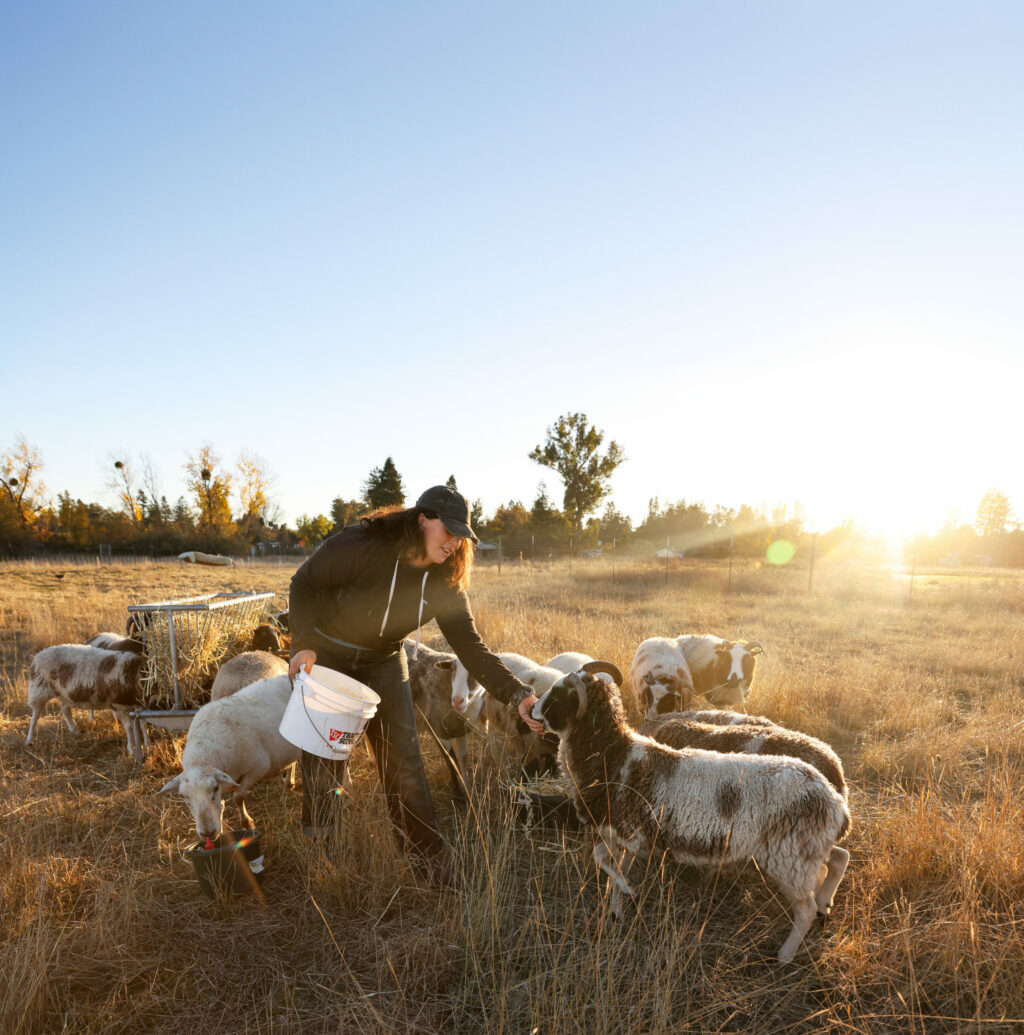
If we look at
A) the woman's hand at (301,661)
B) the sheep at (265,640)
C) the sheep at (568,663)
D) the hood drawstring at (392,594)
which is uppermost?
the hood drawstring at (392,594)

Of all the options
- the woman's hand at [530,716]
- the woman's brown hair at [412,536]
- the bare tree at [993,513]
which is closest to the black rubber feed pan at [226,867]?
the woman's hand at [530,716]

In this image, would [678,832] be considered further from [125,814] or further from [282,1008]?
[125,814]

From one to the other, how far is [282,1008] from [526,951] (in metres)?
1.19

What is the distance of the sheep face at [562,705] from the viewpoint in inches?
147

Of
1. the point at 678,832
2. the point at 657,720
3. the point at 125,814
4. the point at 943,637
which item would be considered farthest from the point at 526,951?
the point at 943,637

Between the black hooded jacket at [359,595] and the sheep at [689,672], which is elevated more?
the black hooded jacket at [359,595]

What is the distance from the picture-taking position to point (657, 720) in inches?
203

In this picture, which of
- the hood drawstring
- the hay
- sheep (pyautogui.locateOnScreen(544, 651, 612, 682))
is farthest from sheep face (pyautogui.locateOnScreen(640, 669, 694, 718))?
the hay

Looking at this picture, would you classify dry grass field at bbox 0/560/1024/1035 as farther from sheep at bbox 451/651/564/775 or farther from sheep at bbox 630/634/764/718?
sheep at bbox 630/634/764/718

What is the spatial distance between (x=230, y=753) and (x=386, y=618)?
1.77 m

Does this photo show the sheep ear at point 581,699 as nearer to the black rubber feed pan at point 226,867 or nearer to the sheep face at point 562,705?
the sheep face at point 562,705

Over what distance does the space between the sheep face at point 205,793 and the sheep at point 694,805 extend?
226 centimetres

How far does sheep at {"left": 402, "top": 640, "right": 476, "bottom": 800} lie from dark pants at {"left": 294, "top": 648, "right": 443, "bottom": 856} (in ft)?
4.28

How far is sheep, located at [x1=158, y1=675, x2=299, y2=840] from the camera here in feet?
13.3
